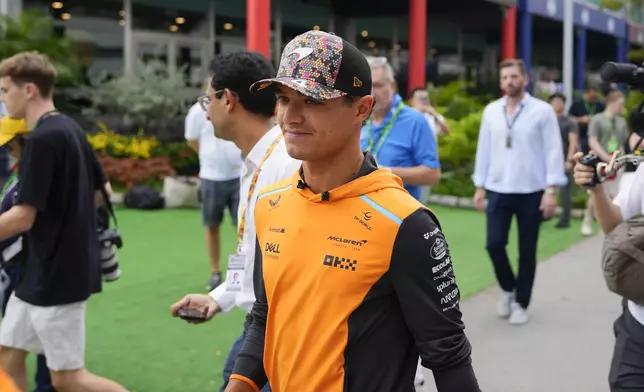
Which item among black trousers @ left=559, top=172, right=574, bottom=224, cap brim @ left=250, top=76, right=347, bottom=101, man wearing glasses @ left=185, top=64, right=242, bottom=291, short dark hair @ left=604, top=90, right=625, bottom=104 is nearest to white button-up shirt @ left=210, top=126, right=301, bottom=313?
cap brim @ left=250, top=76, right=347, bottom=101

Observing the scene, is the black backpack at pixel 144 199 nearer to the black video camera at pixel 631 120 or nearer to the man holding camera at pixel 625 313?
the man holding camera at pixel 625 313

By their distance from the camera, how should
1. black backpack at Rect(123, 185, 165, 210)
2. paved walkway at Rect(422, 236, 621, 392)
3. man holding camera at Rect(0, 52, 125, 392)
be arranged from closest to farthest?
man holding camera at Rect(0, 52, 125, 392) → paved walkway at Rect(422, 236, 621, 392) → black backpack at Rect(123, 185, 165, 210)

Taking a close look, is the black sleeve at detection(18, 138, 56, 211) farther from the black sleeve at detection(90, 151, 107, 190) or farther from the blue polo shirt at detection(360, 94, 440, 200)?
the blue polo shirt at detection(360, 94, 440, 200)

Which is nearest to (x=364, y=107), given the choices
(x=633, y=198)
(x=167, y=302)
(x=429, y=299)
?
(x=429, y=299)

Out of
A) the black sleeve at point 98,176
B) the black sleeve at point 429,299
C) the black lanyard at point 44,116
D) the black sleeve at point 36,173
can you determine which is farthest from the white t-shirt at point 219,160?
the black sleeve at point 429,299

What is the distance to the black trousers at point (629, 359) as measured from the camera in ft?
10.5

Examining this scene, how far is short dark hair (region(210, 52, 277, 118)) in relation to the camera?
3.52 metres

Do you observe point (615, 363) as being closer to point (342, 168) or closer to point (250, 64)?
point (342, 168)

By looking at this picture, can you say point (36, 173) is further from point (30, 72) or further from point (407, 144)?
point (407, 144)

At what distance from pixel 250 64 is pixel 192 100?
16335 mm

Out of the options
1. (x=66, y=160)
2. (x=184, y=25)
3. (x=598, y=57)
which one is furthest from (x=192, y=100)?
(x=598, y=57)

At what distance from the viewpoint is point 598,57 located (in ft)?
147

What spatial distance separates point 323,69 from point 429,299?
0.66m

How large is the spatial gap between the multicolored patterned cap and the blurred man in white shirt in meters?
0.91
